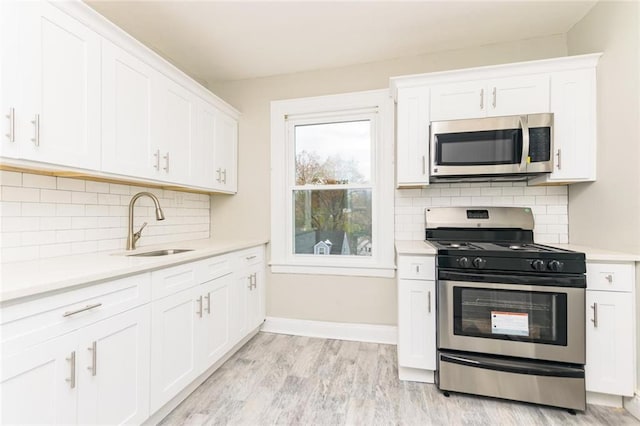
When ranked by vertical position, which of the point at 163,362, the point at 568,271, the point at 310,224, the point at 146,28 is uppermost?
the point at 146,28

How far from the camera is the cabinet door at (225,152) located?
2809 mm

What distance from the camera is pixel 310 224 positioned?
122 inches

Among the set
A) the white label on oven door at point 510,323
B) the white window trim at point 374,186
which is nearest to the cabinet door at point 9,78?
the white window trim at point 374,186

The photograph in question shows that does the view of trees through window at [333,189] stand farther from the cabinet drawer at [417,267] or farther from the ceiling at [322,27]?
the cabinet drawer at [417,267]

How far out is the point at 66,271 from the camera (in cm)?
132

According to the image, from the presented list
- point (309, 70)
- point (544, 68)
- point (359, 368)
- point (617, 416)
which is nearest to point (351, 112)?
point (309, 70)

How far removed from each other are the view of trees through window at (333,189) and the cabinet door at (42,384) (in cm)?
210

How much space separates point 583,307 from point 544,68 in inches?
65.8

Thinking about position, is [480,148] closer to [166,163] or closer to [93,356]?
[166,163]

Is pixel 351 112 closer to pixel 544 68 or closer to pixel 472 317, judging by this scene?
pixel 544 68

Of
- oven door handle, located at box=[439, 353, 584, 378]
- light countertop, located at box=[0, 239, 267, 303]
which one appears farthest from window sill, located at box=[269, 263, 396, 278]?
light countertop, located at box=[0, 239, 267, 303]

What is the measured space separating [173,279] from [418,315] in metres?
1.63

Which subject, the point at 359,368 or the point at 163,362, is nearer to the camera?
the point at 163,362

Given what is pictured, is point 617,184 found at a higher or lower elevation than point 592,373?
higher
